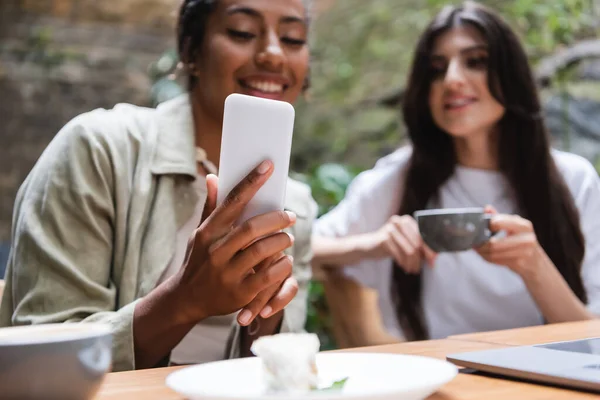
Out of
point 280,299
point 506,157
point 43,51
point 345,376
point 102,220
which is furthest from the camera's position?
point 43,51

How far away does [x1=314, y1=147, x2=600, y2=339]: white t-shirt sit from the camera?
77.9 inches

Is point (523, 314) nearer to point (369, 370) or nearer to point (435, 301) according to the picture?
point (435, 301)

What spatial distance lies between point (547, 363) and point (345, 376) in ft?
0.78

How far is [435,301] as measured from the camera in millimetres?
2041

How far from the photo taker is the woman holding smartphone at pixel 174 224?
1.01 metres

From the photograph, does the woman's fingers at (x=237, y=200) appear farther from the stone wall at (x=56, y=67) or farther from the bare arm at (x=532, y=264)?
the stone wall at (x=56, y=67)

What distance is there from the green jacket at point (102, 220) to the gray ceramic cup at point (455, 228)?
0.35m

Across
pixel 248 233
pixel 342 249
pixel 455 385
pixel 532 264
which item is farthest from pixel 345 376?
pixel 342 249

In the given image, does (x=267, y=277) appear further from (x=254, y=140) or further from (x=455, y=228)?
(x=455, y=228)

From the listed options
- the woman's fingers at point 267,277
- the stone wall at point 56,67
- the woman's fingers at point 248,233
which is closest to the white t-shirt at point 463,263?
the woman's fingers at point 267,277

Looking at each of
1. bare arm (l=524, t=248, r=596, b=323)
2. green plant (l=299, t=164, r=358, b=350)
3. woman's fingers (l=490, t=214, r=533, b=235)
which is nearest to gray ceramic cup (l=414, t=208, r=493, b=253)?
woman's fingers (l=490, t=214, r=533, b=235)

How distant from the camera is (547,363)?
2.73 feet

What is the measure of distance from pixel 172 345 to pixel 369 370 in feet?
1.62

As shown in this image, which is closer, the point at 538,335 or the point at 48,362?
the point at 48,362
